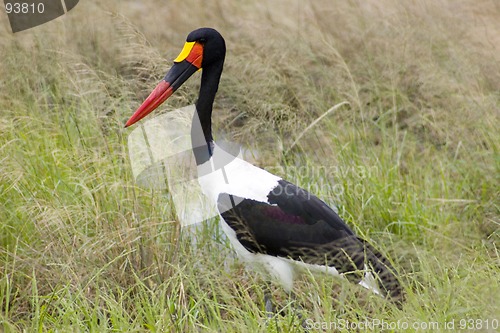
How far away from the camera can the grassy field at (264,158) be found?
3791 millimetres

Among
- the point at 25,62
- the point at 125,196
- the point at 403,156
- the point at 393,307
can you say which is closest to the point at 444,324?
the point at 393,307

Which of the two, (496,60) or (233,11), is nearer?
(496,60)

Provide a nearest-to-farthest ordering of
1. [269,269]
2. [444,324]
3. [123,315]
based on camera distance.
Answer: [444,324] → [123,315] → [269,269]

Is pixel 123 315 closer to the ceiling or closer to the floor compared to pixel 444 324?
closer to the floor

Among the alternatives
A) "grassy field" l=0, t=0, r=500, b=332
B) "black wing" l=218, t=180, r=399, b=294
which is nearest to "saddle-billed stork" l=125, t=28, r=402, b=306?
"black wing" l=218, t=180, r=399, b=294

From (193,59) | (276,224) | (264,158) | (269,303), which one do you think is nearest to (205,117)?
(193,59)

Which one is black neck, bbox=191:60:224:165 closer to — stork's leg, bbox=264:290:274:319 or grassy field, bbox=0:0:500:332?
grassy field, bbox=0:0:500:332

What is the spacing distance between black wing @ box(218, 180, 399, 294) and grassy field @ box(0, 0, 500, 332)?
0.47 feet

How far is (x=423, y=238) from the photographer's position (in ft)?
15.6

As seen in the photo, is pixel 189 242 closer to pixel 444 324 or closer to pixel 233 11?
pixel 444 324

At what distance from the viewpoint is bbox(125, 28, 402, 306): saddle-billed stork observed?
4145 millimetres

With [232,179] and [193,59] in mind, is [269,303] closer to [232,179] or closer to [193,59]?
[232,179]

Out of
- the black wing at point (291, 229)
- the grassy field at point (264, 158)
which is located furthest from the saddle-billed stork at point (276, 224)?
the grassy field at point (264, 158)

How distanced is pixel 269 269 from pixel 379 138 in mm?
1826
